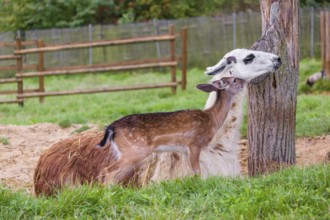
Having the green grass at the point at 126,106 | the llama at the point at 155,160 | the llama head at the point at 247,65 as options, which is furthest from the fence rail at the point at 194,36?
the llama head at the point at 247,65

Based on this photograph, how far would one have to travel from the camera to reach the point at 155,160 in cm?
676

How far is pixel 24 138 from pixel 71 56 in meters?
16.2

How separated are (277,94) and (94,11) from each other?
2262 centimetres

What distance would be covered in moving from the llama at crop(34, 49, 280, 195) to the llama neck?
0.13 metres

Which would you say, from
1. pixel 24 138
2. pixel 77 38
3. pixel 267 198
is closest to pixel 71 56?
pixel 77 38

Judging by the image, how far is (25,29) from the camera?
29.3 metres

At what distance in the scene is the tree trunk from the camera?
258 inches

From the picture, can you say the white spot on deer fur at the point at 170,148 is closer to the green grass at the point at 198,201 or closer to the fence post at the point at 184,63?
the green grass at the point at 198,201

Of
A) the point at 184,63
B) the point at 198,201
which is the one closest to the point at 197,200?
the point at 198,201

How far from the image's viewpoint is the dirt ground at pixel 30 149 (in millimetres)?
7745

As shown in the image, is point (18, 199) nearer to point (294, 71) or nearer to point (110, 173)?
point (110, 173)

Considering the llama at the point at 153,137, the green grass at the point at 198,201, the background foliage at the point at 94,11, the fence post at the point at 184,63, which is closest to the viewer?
the green grass at the point at 198,201

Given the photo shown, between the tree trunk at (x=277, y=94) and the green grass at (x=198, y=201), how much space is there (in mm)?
1031

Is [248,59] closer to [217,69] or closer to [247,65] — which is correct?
[247,65]
